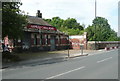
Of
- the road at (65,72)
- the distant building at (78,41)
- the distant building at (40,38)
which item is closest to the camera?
the road at (65,72)

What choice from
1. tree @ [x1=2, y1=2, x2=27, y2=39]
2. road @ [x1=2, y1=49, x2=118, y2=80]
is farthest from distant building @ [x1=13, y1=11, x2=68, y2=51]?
road @ [x1=2, y1=49, x2=118, y2=80]

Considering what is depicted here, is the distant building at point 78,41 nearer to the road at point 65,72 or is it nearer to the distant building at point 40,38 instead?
the distant building at point 40,38

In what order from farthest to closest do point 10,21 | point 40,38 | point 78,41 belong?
point 78,41
point 40,38
point 10,21

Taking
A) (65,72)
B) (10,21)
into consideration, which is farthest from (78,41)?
(65,72)

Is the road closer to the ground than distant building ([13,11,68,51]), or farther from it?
closer to the ground

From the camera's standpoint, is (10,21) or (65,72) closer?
(65,72)

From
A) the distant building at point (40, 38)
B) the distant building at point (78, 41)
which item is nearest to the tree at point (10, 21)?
the distant building at point (40, 38)

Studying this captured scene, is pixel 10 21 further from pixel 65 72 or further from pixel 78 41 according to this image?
pixel 78 41

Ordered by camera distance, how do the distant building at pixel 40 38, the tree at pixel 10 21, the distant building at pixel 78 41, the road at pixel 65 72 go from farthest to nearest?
1. the distant building at pixel 78 41
2. the distant building at pixel 40 38
3. the tree at pixel 10 21
4. the road at pixel 65 72

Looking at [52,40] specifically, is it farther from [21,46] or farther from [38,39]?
[21,46]

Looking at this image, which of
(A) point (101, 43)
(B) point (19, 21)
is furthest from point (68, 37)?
(B) point (19, 21)

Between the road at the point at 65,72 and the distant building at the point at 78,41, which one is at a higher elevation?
the distant building at the point at 78,41

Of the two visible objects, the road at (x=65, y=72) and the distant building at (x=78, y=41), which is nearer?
the road at (x=65, y=72)

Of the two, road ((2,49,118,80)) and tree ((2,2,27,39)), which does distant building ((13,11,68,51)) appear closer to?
tree ((2,2,27,39))
